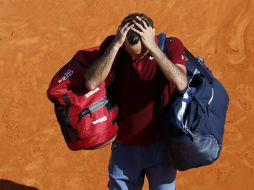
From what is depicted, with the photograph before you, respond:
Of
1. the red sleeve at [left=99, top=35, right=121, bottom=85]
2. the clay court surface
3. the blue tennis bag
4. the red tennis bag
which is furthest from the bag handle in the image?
the clay court surface

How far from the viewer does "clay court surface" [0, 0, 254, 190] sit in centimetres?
611

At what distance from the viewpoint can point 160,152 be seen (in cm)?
417

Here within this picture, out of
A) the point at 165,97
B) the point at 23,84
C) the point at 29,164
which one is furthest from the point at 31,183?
the point at 165,97

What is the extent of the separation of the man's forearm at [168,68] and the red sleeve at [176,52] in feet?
0.40

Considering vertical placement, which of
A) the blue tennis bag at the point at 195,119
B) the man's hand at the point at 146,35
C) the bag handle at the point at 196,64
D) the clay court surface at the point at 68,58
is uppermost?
the man's hand at the point at 146,35

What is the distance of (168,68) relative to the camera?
3641mm

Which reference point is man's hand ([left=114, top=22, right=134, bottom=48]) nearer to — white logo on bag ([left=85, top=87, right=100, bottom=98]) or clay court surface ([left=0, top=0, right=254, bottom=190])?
white logo on bag ([left=85, top=87, right=100, bottom=98])

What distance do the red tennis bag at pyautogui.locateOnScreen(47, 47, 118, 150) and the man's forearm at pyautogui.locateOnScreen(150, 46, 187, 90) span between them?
1.69 feet

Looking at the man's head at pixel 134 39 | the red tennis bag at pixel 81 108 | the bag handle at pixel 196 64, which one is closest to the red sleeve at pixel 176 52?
the bag handle at pixel 196 64

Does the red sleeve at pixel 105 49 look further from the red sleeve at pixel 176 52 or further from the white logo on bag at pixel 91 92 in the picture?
the red sleeve at pixel 176 52

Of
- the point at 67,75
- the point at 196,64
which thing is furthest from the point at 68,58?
the point at 196,64

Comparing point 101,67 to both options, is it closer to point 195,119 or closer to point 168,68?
point 168,68

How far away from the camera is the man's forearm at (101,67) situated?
3.71 metres

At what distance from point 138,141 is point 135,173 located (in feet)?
0.98
